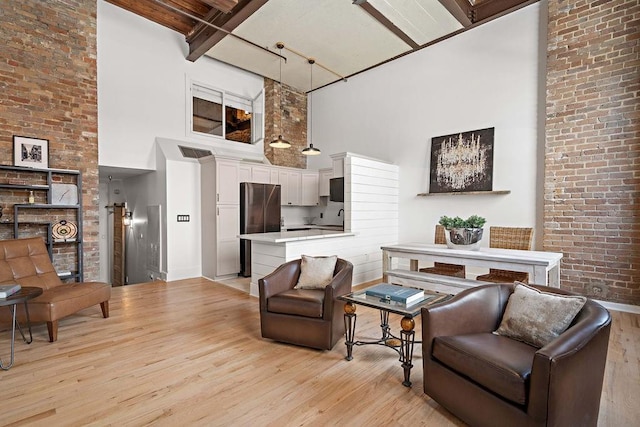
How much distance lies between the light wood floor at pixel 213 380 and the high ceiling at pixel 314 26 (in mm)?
4451

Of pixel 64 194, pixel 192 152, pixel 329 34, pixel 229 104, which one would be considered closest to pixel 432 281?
pixel 329 34

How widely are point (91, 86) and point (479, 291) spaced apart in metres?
6.03

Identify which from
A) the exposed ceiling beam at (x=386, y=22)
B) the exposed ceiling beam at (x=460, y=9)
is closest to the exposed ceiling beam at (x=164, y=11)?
the exposed ceiling beam at (x=386, y=22)

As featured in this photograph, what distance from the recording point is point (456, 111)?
214 inches

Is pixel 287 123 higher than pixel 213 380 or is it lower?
higher

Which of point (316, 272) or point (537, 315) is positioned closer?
point (537, 315)

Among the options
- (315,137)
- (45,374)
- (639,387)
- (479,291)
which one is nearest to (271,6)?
(315,137)

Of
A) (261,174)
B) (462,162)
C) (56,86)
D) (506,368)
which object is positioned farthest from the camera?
(261,174)

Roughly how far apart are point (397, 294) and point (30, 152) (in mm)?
5268

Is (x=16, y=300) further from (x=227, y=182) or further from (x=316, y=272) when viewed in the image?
(x=227, y=182)

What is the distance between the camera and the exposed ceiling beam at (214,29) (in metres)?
4.71

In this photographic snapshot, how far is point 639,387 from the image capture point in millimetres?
2205

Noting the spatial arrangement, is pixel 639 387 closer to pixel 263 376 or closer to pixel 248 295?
pixel 263 376

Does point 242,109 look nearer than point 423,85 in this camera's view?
No
